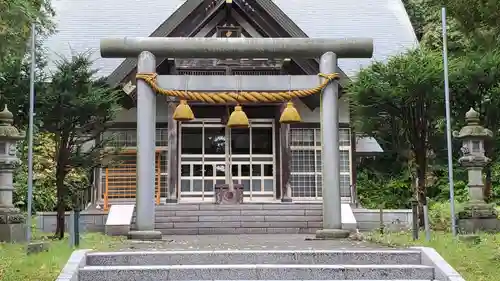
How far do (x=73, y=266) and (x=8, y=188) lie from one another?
404 cm

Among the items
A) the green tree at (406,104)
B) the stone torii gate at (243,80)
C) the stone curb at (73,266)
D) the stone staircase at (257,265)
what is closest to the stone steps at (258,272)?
the stone staircase at (257,265)

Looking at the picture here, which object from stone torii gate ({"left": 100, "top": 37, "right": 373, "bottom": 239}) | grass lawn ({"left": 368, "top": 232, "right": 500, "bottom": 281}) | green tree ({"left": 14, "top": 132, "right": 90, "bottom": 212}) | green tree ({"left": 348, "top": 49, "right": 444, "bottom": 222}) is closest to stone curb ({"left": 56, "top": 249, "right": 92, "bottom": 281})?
stone torii gate ({"left": 100, "top": 37, "right": 373, "bottom": 239})

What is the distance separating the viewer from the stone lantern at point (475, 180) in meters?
12.1

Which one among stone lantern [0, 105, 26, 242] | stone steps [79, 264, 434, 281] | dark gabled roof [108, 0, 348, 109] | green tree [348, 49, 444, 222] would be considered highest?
dark gabled roof [108, 0, 348, 109]

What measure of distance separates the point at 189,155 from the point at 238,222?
14.9 ft

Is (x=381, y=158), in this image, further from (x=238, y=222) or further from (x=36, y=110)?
(x=36, y=110)

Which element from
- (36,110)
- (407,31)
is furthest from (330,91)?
(407,31)

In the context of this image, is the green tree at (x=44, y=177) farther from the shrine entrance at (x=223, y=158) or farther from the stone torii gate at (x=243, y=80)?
the stone torii gate at (x=243, y=80)

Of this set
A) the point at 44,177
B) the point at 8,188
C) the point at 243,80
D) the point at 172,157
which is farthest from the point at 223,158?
the point at 8,188

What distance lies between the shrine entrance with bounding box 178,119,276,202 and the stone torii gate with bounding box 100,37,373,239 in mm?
7332

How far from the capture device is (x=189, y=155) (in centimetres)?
2028

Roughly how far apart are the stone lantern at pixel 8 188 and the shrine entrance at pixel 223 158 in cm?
907

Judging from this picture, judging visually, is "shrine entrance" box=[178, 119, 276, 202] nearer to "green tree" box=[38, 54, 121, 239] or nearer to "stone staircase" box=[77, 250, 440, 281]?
"green tree" box=[38, 54, 121, 239]

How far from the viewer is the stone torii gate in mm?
12516
